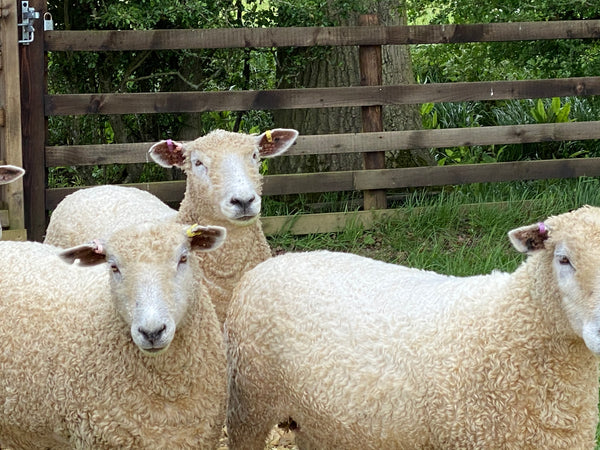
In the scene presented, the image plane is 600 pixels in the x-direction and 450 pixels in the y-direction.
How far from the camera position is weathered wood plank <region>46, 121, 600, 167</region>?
698 cm

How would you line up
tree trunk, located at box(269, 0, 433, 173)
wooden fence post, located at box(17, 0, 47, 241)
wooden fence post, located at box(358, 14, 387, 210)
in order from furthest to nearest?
tree trunk, located at box(269, 0, 433, 173)
wooden fence post, located at box(358, 14, 387, 210)
wooden fence post, located at box(17, 0, 47, 241)

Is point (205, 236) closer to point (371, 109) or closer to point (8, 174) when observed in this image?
point (8, 174)

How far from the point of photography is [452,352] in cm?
349

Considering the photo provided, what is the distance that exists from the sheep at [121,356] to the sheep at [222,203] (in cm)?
78

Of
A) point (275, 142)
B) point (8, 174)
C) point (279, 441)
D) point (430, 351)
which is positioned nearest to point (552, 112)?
point (275, 142)

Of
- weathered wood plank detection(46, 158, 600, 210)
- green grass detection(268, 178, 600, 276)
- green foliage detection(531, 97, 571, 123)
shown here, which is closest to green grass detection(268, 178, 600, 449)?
green grass detection(268, 178, 600, 276)

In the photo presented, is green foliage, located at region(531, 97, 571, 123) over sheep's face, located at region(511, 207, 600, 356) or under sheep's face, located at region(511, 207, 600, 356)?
under

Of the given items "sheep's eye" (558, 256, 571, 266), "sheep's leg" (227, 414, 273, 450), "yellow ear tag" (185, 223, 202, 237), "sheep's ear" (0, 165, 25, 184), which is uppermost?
"sheep's eye" (558, 256, 571, 266)

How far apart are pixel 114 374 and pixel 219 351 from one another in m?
0.43

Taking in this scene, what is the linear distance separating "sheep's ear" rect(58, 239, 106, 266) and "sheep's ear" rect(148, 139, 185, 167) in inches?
57.4

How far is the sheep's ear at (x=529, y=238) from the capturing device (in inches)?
134

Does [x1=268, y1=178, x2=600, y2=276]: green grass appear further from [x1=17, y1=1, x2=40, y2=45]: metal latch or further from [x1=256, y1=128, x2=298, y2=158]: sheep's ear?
[x1=17, y1=1, x2=40, y2=45]: metal latch

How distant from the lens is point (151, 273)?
3.53 meters

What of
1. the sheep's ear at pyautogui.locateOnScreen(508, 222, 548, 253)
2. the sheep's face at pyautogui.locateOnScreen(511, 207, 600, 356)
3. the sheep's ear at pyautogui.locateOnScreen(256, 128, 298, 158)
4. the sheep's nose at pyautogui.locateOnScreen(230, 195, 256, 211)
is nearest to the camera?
the sheep's face at pyautogui.locateOnScreen(511, 207, 600, 356)
